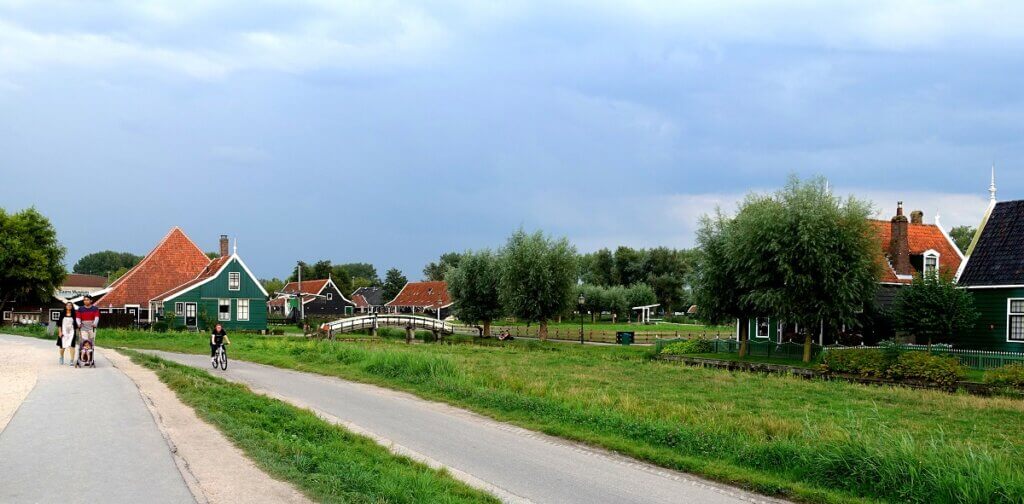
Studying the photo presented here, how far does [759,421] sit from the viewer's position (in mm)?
14117

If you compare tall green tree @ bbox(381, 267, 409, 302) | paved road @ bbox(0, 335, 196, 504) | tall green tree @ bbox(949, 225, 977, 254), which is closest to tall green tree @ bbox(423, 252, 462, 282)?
tall green tree @ bbox(381, 267, 409, 302)

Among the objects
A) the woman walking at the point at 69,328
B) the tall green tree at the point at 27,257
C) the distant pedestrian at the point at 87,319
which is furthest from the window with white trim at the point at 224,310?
the distant pedestrian at the point at 87,319

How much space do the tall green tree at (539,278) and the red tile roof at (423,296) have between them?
50.0 meters

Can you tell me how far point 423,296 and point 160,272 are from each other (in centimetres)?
5743

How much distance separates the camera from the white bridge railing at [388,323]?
53.6m

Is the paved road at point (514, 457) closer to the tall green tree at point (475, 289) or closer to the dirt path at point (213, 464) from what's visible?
the dirt path at point (213, 464)

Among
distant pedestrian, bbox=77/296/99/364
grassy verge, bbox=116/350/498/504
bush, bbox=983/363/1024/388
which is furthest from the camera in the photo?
bush, bbox=983/363/1024/388

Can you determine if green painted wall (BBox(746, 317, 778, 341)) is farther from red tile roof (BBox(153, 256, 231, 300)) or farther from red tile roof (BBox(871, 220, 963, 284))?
red tile roof (BBox(153, 256, 231, 300))

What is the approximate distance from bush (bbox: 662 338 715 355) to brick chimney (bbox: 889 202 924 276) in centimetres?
1043

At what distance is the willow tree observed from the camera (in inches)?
1347

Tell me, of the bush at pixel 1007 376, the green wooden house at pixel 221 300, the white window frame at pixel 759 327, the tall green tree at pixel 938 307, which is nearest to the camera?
the bush at pixel 1007 376

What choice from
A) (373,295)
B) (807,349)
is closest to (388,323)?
(807,349)

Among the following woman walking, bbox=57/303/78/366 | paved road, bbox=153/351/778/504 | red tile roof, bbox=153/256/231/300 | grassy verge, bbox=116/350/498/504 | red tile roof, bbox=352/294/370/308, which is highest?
red tile roof, bbox=153/256/231/300

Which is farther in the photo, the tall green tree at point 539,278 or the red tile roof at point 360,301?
the red tile roof at point 360,301
